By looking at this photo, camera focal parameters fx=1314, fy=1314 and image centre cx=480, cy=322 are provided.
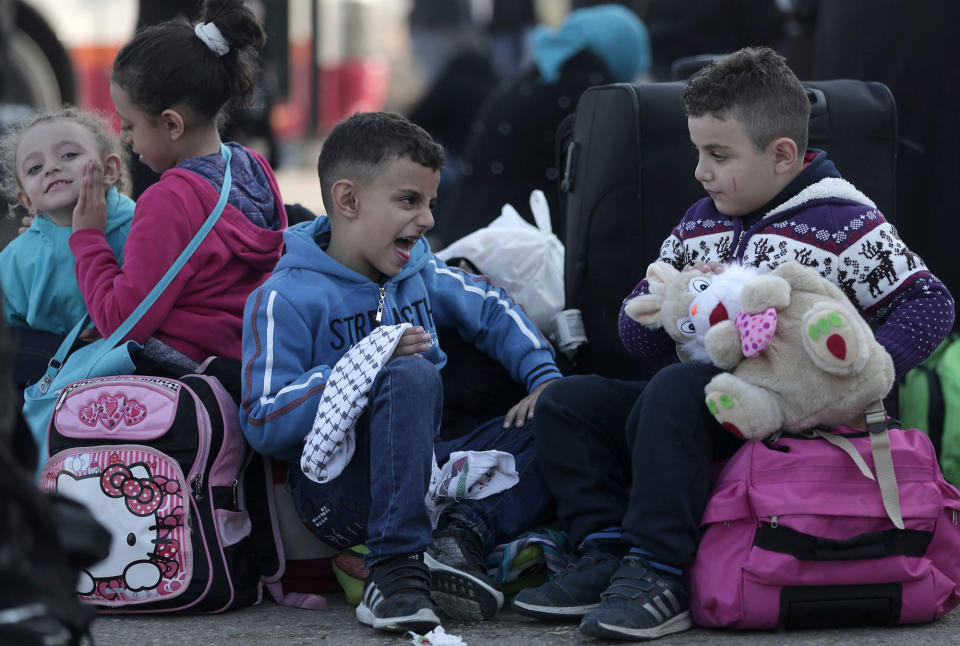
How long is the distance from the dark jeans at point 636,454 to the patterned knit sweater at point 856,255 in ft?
0.74

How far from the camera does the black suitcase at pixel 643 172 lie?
339 centimetres

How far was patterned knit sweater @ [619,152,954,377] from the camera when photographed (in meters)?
2.73

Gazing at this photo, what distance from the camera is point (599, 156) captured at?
11.4ft

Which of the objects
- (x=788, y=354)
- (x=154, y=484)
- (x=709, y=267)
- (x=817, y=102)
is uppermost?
(x=817, y=102)

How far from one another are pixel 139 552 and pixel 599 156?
5.06 ft

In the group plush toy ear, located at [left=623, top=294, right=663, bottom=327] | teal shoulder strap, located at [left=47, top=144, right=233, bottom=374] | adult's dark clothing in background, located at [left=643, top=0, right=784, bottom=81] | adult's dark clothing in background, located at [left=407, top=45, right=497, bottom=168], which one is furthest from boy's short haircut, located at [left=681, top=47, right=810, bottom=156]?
adult's dark clothing in background, located at [left=407, top=45, right=497, bottom=168]

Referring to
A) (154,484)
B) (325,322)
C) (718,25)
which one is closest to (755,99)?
(325,322)

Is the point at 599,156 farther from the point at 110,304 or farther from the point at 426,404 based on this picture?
the point at 110,304

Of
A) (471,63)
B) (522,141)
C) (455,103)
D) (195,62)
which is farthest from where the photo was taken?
(471,63)

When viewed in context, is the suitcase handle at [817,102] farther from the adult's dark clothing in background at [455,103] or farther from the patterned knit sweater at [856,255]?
the adult's dark clothing in background at [455,103]

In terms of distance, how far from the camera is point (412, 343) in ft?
9.45

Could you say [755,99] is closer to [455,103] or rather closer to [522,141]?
[522,141]

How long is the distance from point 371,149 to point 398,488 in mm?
850

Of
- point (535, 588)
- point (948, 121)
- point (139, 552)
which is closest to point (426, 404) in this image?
point (535, 588)
